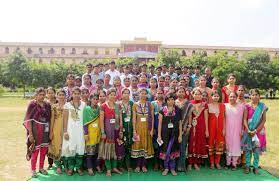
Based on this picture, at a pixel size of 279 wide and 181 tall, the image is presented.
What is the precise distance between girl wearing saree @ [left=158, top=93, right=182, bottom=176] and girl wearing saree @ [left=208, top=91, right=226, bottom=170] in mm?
756

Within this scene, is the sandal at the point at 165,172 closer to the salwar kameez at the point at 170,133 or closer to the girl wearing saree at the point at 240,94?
the salwar kameez at the point at 170,133

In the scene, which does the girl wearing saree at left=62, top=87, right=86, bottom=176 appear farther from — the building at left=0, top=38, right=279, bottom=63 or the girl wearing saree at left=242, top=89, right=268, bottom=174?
the building at left=0, top=38, right=279, bottom=63

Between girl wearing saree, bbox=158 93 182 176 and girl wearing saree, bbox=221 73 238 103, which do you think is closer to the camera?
girl wearing saree, bbox=158 93 182 176

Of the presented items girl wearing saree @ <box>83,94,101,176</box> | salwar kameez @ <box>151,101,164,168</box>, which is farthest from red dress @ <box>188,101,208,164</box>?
girl wearing saree @ <box>83,94,101,176</box>

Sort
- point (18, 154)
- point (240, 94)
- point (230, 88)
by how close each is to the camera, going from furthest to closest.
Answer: point (18, 154) < point (230, 88) < point (240, 94)

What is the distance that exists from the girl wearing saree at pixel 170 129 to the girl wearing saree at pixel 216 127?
76 centimetres

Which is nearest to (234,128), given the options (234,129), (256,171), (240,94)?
(234,129)

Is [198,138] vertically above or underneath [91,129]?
underneath

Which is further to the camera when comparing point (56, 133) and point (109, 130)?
point (56, 133)

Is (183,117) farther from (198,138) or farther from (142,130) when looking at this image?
(142,130)

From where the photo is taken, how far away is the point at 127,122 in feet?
21.7

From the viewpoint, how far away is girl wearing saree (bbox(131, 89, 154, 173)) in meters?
6.43

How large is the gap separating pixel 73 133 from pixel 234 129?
10.3 ft

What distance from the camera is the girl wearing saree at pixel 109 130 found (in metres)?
6.34
